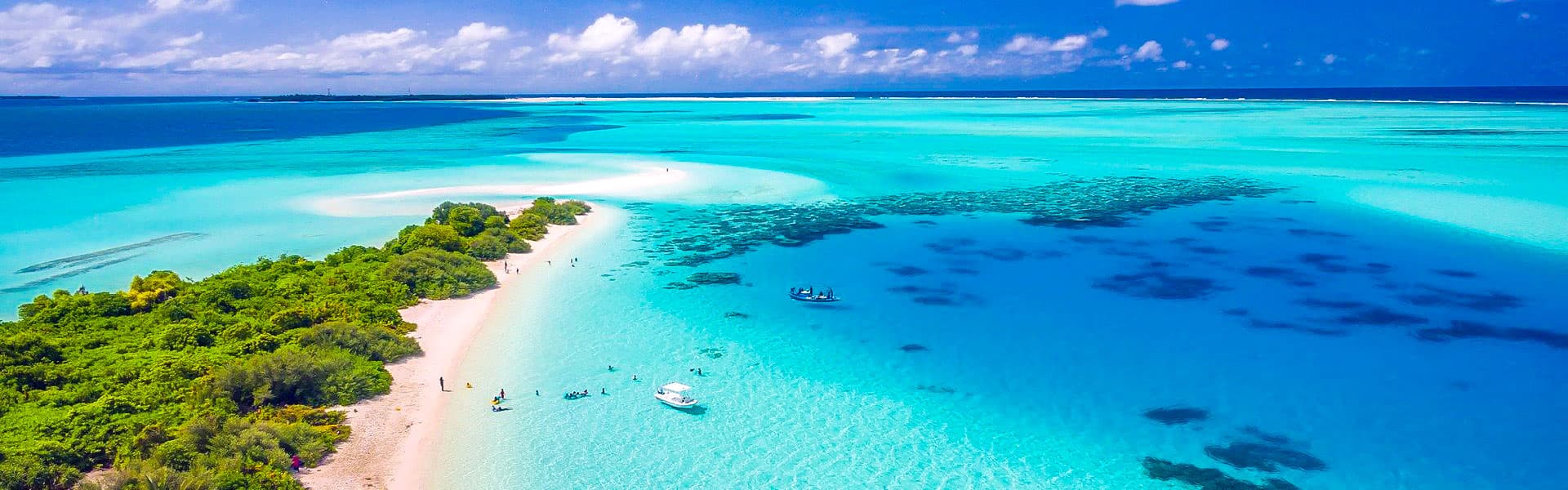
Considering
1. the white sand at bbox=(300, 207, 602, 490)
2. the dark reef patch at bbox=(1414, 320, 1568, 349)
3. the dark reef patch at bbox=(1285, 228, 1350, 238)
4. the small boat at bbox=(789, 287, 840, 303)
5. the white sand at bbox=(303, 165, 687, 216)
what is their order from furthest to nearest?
the white sand at bbox=(303, 165, 687, 216) → the dark reef patch at bbox=(1285, 228, 1350, 238) → the small boat at bbox=(789, 287, 840, 303) → the dark reef patch at bbox=(1414, 320, 1568, 349) → the white sand at bbox=(300, 207, 602, 490)

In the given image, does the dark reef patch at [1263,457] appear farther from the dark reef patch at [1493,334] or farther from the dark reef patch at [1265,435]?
the dark reef patch at [1493,334]

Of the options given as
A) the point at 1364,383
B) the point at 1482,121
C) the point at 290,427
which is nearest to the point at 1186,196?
the point at 1364,383

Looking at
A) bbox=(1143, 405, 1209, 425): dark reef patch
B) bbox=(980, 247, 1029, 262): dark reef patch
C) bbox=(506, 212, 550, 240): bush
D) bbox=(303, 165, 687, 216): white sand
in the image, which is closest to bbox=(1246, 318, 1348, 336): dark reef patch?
bbox=(1143, 405, 1209, 425): dark reef patch

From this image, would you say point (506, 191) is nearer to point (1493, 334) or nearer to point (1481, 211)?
point (1493, 334)

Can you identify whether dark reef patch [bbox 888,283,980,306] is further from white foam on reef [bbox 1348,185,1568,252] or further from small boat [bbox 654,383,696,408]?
white foam on reef [bbox 1348,185,1568,252]

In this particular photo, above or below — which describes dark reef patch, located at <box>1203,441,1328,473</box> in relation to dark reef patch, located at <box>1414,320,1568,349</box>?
below

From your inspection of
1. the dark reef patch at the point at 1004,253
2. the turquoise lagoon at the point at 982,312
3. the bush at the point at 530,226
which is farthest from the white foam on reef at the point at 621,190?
the dark reef patch at the point at 1004,253

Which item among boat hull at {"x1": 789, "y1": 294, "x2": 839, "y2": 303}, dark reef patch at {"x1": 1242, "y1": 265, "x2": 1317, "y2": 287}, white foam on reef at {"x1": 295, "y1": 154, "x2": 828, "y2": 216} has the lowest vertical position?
boat hull at {"x1": 789, "y1": 294, "x2": 839, "y2": 303}
